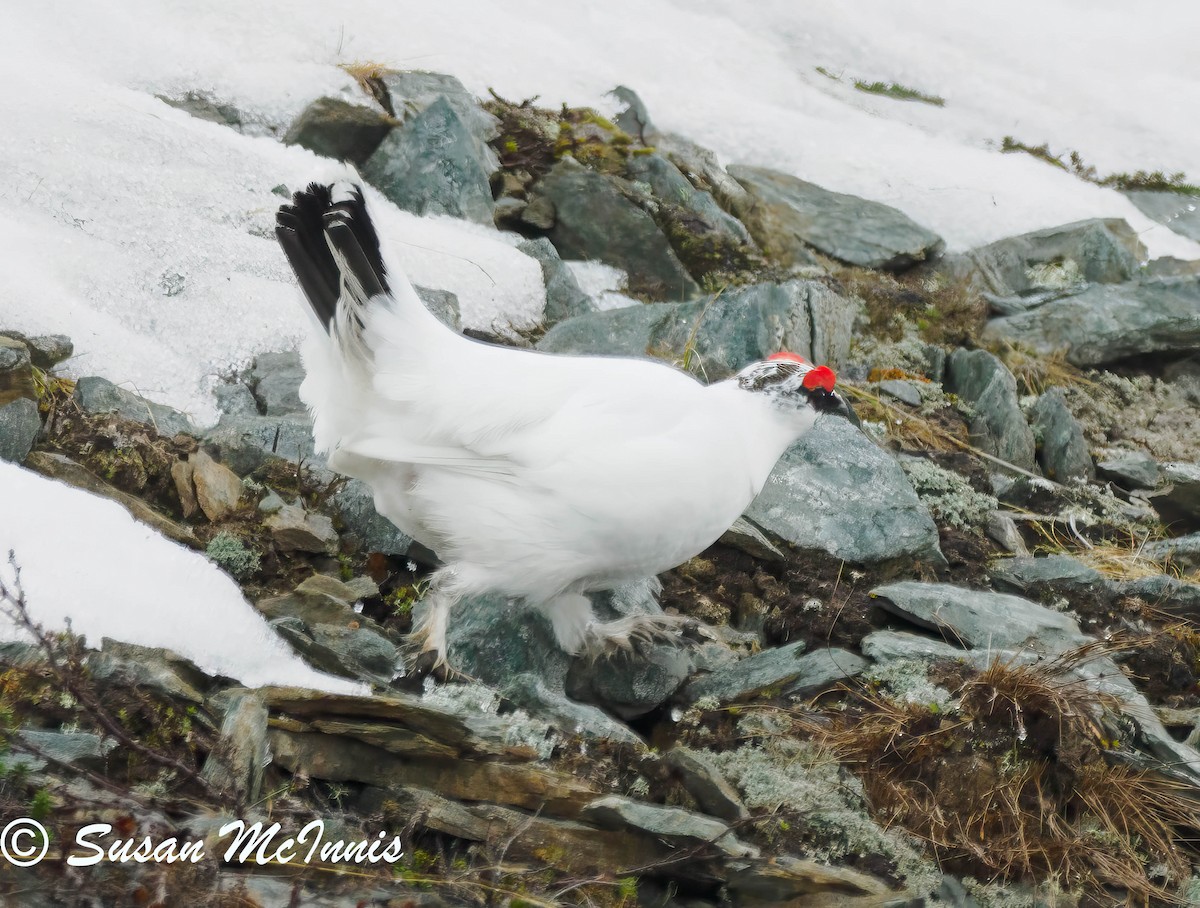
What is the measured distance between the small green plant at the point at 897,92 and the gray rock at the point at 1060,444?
324 inches

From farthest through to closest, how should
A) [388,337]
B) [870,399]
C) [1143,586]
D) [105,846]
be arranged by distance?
[870,399] → [1143,586] → [388,337] → [105,846]

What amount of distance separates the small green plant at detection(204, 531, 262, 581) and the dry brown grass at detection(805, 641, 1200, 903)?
100.0 inches

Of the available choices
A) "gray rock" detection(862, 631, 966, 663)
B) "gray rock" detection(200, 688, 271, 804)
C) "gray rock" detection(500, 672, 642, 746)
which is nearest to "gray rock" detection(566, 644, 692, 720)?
"gray rock" detection(500, 672, 642, 746)

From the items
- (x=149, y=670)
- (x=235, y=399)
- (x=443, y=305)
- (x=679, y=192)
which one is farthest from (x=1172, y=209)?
(x=149, y=670)

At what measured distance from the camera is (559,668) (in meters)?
4.54

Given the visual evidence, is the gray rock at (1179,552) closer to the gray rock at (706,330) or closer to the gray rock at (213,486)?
the gray rock at (706,330)

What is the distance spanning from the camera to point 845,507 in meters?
5.46

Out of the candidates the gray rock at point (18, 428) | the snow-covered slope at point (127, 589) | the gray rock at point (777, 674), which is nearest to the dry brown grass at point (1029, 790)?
the gray rock at point (777, 674)

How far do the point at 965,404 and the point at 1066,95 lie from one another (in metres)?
10.1

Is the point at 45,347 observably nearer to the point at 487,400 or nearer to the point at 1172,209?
the point at 487,400

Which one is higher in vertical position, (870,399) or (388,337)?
(388,337)

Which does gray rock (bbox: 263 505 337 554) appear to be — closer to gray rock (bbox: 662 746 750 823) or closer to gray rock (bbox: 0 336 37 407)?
gray rock (bbox: 0 336 37 407)

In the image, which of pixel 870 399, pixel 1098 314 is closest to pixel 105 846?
pixel 870 399

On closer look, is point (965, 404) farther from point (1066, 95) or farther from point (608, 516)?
point (1066, 95)
